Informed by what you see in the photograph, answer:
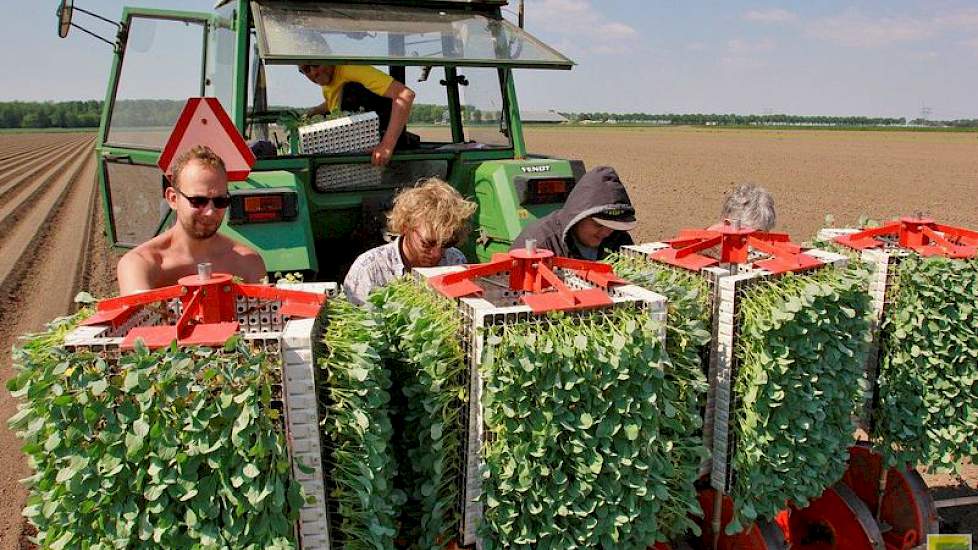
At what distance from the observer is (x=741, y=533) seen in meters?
2.81

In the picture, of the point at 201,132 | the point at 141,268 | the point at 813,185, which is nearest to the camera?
the point at 141,268

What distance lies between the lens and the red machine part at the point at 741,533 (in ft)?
9.05

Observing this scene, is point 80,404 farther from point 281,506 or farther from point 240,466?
point 281,506

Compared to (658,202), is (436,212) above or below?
above

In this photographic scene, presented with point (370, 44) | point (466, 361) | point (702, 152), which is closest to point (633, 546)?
point (466, 361)

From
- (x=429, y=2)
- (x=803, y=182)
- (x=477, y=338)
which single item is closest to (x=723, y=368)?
(x=477, y=338)

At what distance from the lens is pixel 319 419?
182cm

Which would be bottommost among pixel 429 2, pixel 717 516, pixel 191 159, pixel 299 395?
pixel 717 516

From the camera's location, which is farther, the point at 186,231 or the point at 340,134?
the point at 340,134

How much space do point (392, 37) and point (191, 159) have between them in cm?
186

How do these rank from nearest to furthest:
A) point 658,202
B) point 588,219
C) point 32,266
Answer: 1. point 588,219
2. point 32,266
3. point 658,202

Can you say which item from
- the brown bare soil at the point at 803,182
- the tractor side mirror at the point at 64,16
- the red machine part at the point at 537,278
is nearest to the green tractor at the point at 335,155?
the tractor side mirror at the point at 64,16

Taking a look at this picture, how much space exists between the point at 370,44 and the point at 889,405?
2.98 meters

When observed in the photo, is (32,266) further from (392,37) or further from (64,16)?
(392,37)
